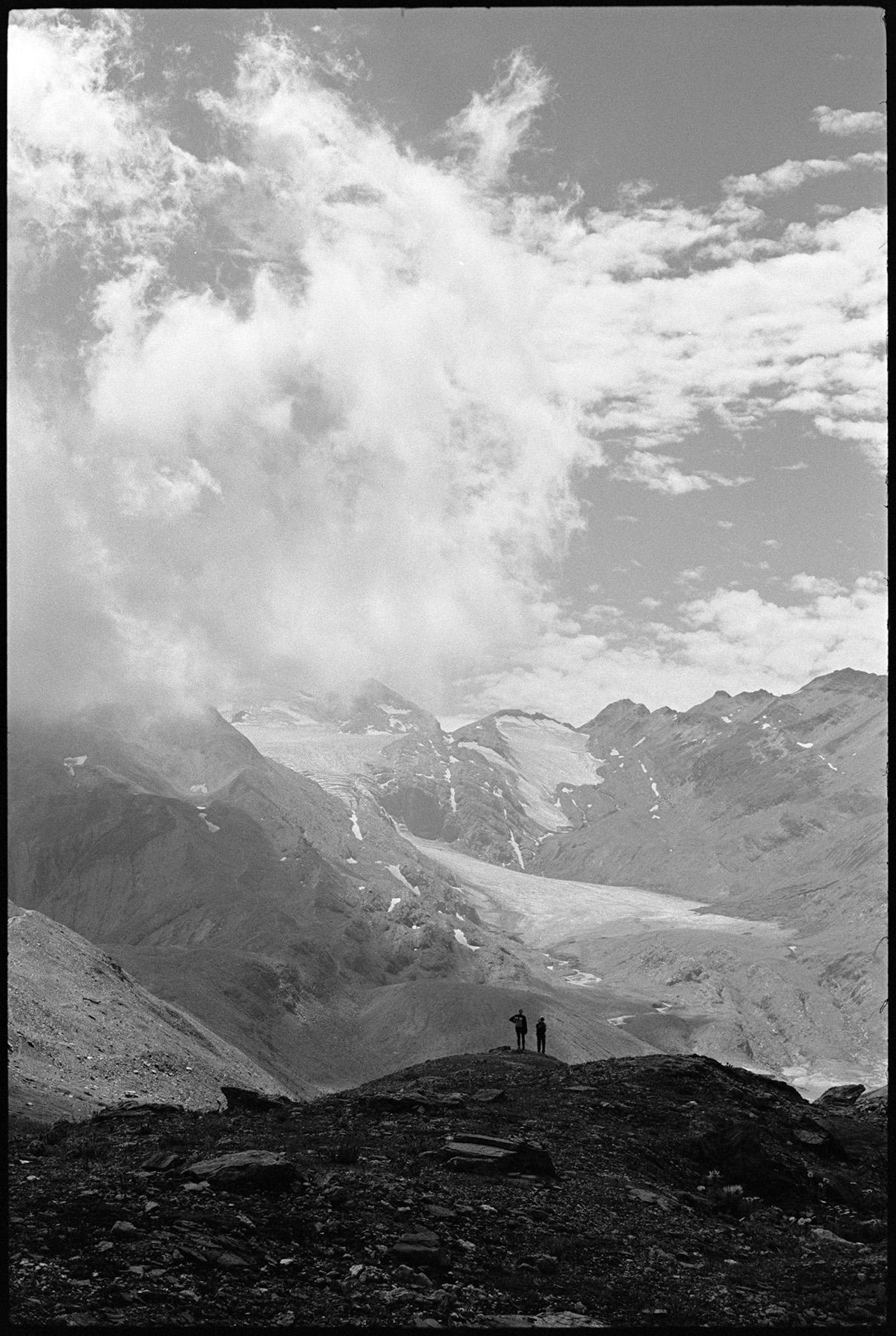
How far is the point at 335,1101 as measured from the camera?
1139 inches

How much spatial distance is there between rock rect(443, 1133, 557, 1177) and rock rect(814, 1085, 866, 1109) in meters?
29.0

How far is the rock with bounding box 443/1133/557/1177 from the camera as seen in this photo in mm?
21578

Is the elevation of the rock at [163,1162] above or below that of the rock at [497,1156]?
above

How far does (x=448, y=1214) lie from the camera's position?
1789 centimetres

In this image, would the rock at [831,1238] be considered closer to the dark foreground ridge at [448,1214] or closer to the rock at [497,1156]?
the dark foreground ridge at [448,1214]

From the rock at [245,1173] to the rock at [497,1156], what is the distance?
4.58m

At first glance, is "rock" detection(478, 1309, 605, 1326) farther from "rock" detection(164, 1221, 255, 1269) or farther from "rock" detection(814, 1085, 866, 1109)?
"rock" detection(814, 1085, 866, 1109)

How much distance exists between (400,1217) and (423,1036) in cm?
17106

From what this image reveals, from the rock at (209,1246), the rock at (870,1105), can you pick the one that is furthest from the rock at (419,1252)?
the rock at (870,1105)

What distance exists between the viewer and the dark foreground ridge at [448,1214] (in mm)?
13344

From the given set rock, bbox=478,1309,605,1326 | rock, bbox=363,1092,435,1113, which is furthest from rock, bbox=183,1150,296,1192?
rock, bbox=363,1092,435,1113

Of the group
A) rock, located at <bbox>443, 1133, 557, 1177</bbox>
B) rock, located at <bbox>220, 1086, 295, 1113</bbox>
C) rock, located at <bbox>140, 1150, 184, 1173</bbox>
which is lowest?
rock, located at <bbox>443, 1133, 557, 1177</bbox>

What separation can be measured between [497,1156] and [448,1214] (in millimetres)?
4282

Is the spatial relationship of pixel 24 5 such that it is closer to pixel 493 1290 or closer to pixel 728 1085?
pixel 493 1290
